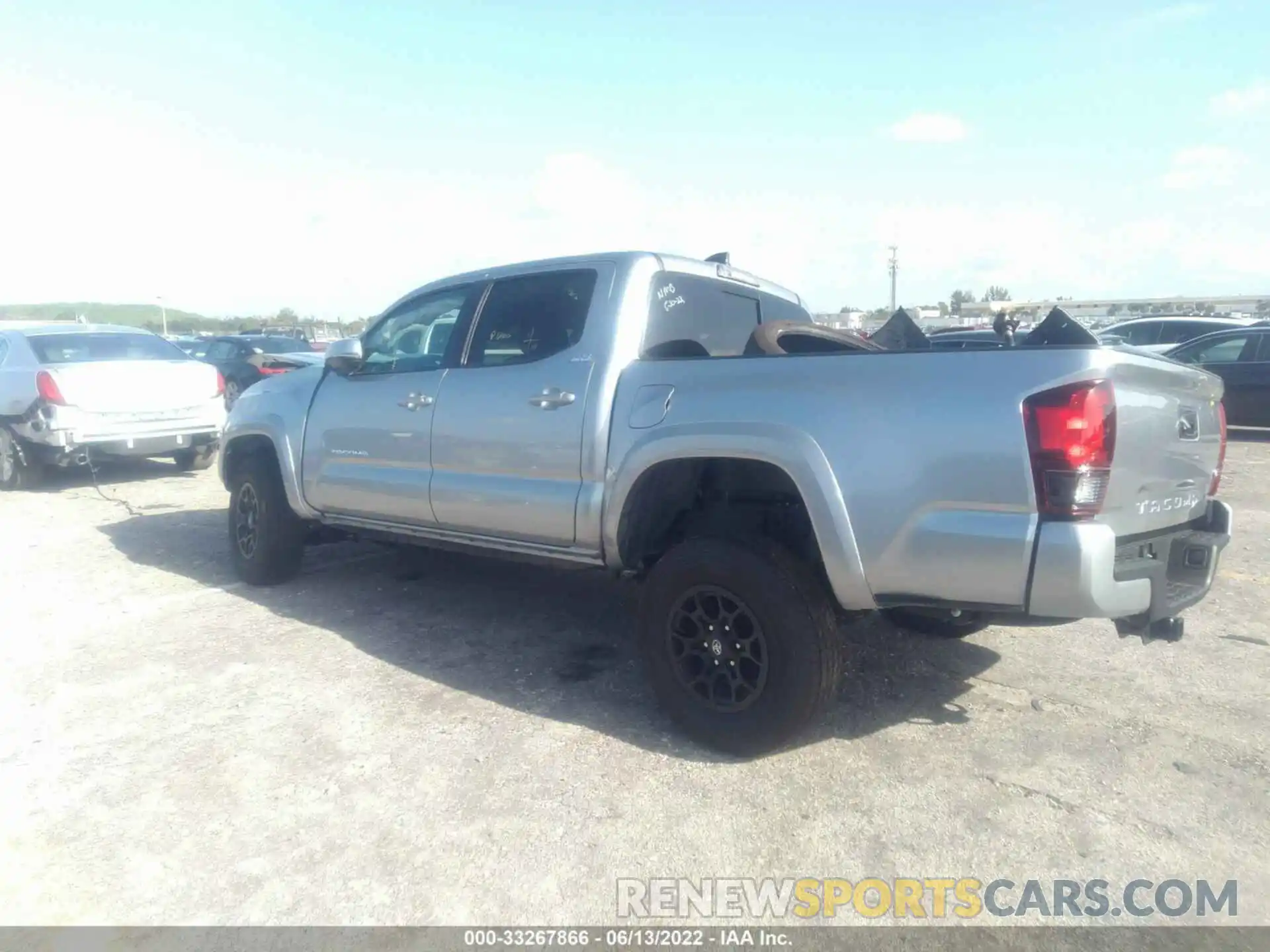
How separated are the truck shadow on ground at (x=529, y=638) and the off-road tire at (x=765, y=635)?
0.57 ft

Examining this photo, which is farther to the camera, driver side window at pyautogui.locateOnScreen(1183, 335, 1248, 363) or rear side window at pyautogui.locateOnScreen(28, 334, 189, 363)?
driver side window at pyautogui.locateOnScreen(1183, 335, 1248, 363)

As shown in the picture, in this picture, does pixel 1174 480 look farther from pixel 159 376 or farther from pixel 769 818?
pixel 159 376

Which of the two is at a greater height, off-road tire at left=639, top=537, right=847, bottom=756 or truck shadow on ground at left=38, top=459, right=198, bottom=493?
off-road tire at left=639, top=537, right=847, bottom=756

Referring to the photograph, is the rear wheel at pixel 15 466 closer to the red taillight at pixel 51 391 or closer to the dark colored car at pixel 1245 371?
the red taillight at pixel 51 391

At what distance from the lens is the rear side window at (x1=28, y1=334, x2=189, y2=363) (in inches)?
366

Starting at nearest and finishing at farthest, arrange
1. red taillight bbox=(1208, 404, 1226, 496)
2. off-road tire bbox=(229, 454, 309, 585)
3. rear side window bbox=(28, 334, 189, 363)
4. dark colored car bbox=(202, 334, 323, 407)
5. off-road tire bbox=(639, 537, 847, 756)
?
off-road tire bbox=(639, 537, 847, 756) → red taillight bbox=(1208, 404, 1226, 496) → off-road tire bbox=(229, 454, 309, 585) → rear side window bbox=(28, 334, 189, 363) → dark colored car bbox=(202, 334, 323, 407)

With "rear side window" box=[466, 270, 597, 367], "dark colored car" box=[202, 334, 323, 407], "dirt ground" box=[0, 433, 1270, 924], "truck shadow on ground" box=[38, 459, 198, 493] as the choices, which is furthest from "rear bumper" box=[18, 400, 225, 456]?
"dark colored car" box=[202, 334, 323, 407]

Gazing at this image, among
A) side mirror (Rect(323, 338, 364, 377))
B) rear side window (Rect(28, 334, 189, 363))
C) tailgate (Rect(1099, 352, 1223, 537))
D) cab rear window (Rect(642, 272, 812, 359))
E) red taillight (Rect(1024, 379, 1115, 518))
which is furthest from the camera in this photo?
rear side window (Rect(28, 334, 189, 363))

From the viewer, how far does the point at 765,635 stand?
133 inches

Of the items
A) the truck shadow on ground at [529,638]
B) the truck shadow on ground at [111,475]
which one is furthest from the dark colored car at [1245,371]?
the truck shadow on ground at [111,475]

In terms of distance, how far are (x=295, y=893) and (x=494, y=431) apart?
2208 mm

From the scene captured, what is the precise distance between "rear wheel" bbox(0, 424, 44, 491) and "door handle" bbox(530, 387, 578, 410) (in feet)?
26.0

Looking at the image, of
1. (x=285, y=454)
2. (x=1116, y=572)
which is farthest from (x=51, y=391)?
(x=1116, y=572)

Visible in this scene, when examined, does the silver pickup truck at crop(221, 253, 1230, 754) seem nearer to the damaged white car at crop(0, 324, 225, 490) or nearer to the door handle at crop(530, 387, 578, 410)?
the door handle at crop(530, 387, 578, 410)
